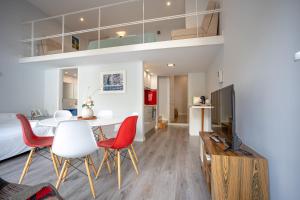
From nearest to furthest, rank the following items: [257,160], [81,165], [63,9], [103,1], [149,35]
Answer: [257,160], [81,165], [149,35], [103,1], [63,9]

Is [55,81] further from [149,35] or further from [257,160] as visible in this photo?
[257,160]

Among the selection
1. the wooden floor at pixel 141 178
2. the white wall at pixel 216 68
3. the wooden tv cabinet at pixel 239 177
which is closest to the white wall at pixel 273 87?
the wooden tv cabinet at pixel 239 177

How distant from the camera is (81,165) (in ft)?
7.32

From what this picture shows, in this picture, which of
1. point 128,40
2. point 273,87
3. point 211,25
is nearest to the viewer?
point 273,87

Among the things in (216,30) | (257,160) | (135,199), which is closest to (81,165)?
(135,199)

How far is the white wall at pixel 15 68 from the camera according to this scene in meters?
3.77

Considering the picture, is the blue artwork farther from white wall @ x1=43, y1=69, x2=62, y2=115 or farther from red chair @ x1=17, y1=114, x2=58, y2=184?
red chair @ x1=17, y1=114, x2=58, y2=184

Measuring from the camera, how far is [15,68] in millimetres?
4020

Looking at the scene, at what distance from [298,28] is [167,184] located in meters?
1.91

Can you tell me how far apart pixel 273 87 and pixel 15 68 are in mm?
5855

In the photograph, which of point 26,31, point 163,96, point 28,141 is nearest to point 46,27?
point 26,31

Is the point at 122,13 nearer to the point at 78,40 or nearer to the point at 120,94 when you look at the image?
the point at 78,40

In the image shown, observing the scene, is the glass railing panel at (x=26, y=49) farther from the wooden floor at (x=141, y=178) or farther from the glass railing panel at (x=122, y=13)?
the wooden floor at (x=141, y=178)

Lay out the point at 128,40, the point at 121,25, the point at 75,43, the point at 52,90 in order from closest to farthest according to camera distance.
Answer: the point at 121,25, the point at 128,40, the point at 52,90, the point at 75,43
